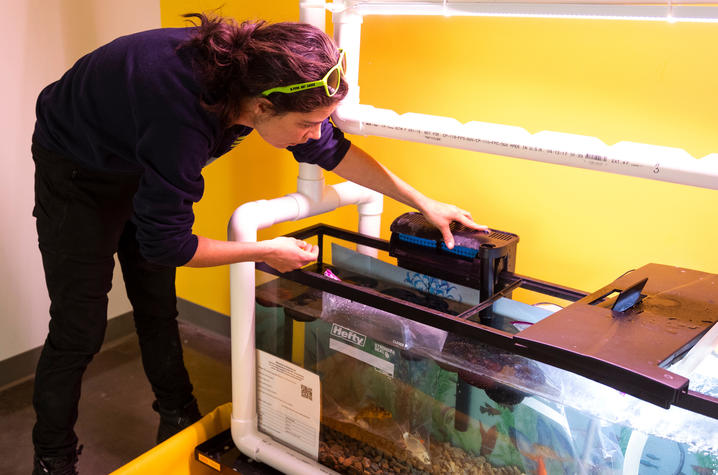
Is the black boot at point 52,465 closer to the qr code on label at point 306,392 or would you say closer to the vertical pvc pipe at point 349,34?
the qr code on label at point 306,392

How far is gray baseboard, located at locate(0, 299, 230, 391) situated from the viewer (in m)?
1.87

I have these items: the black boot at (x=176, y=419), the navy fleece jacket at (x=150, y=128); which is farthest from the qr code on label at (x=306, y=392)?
the black boot at (x=176, y=419)

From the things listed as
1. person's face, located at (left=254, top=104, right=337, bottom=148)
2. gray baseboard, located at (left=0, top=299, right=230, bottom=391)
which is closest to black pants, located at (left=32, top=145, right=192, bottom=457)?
person's face, located at (left=254, top=104, right=337, bottom=148)

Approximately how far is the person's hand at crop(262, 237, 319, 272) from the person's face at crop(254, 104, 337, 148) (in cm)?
17

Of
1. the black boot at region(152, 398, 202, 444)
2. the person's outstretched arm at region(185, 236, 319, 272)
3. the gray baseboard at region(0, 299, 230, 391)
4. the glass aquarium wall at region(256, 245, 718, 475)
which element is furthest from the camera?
the gray baseboard at region(0, 299, 230, 391)

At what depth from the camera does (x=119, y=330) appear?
2125 millimetres

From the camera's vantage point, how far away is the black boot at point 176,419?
156 cm

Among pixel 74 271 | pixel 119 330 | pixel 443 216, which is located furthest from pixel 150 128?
pixel 119 330

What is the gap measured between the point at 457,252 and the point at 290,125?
0.38 m

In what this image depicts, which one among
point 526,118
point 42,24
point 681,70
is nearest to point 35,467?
point 42,24

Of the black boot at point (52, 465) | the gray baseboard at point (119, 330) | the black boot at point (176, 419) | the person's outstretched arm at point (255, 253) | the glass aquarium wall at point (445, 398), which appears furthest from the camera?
the gray baseboard at point (119, 330)

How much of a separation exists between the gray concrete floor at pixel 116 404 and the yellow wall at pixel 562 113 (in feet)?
2.26

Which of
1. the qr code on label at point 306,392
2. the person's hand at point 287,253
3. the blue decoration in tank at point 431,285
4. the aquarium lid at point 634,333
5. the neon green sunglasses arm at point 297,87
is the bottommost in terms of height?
the qr code on label at point 306,392

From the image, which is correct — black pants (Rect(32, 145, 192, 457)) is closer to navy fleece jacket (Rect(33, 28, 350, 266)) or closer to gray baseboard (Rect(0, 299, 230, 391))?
navy fleece jacket (Rect(33, 28, 350, 266))
